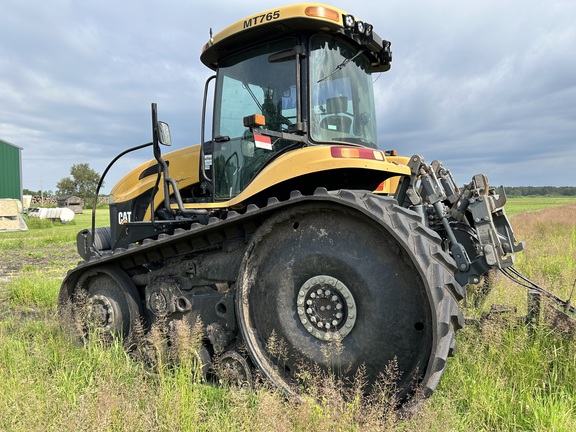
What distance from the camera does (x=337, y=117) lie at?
3.83 metres

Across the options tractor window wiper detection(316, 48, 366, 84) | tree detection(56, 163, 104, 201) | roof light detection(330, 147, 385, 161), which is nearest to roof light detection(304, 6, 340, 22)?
tractor window wiper detection(316, 48, 366, 84)

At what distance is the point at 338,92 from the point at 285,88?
19.3 inches

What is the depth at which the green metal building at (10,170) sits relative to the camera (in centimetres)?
3187

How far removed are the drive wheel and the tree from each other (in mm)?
67306

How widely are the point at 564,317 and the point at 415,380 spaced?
5.21 feet

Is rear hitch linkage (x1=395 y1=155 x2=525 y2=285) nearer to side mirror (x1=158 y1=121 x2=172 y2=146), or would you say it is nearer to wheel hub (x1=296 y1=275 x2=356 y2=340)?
wheel hub (x1=296 y1=275 x2=356 y2=340)

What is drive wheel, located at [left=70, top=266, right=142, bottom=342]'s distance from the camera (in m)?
4.26

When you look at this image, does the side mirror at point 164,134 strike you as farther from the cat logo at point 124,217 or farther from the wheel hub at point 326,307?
the wheel hub at point 326,307

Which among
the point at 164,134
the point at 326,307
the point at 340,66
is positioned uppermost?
the point at 340,66

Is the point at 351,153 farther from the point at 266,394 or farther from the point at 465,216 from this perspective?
the point at 266,394

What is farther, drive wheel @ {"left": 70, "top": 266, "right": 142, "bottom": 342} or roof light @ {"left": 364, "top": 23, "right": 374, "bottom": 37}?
drive wheel @ {"left": 70, "top": 266, "right": 142, "bottom": 342}

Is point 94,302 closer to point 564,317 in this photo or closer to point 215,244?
point 215,244

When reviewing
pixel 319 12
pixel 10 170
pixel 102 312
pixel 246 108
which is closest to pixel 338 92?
pixel 319 12

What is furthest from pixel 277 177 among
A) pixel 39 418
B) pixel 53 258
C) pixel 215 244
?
pixel 53 258
